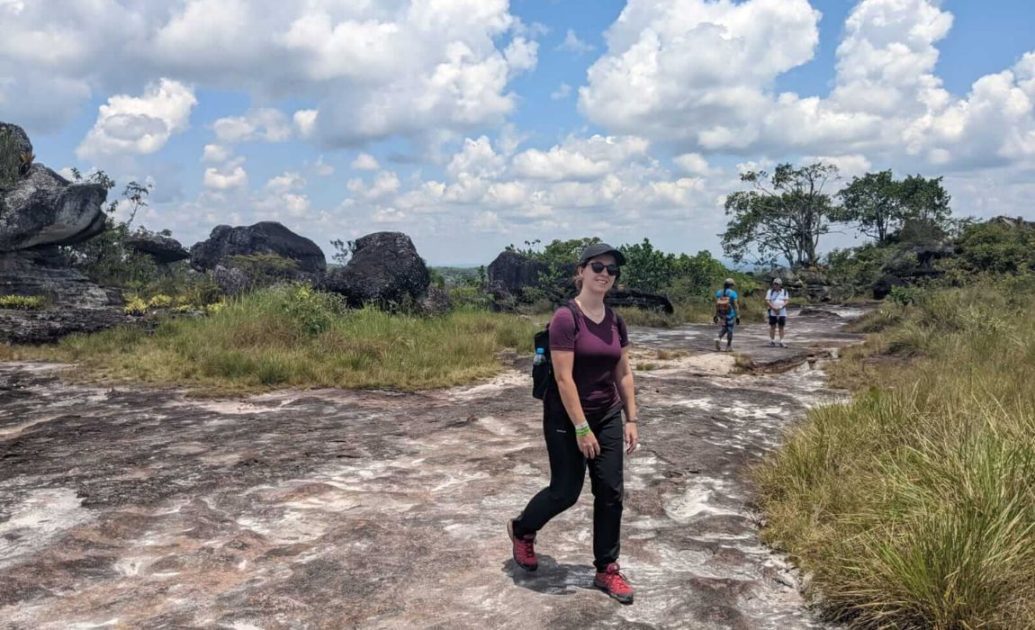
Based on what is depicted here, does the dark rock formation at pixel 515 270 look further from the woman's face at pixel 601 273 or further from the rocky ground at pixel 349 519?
the woman's face at pixel 601 273

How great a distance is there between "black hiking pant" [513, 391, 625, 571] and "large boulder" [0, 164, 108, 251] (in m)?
18.2

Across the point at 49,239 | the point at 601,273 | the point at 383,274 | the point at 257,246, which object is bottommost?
the point at 601,273

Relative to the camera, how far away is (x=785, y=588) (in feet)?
12.4

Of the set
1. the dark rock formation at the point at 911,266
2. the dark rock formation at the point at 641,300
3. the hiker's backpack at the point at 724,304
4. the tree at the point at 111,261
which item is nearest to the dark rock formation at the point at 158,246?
the tree at the point at 111,261

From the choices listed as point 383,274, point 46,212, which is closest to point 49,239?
point 46,212

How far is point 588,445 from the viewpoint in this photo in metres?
3.42

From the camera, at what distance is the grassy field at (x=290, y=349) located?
10.2 meters

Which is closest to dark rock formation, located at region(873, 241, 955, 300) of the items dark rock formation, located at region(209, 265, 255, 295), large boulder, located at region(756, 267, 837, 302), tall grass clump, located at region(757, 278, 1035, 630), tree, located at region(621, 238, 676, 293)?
large boulder, located at region(756, 267, 837, 302)

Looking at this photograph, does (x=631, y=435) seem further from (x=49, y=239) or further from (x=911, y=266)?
(x=911, y=266)

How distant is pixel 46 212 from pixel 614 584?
19.1m

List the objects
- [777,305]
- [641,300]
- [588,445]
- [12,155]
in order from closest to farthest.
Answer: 1. [588,445]
2. [777,305]
3. [12,155]
4. [641,300]

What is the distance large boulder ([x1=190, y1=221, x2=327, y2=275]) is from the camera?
3756 cm

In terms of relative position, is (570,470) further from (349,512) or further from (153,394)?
(153,394)

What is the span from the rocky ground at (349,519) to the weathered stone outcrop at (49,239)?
658 centimetres
